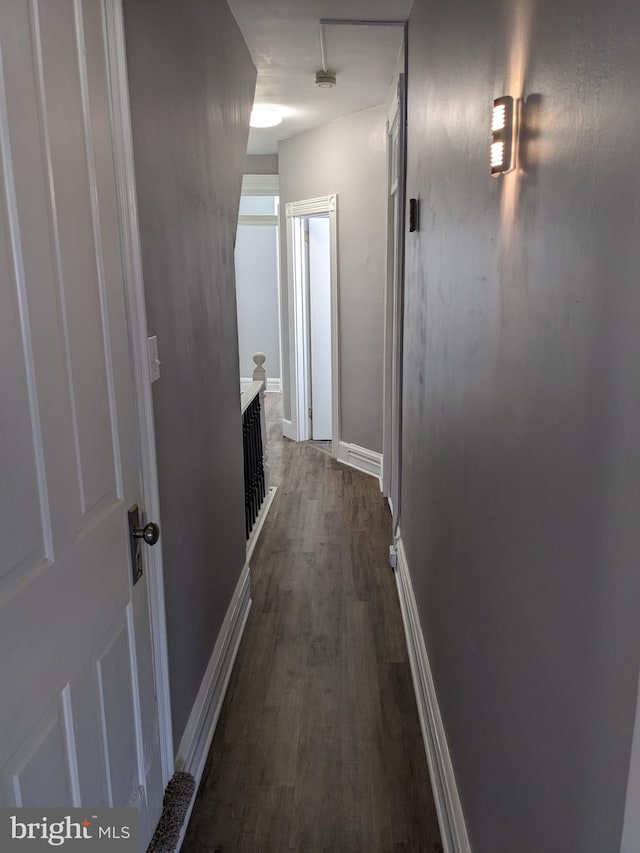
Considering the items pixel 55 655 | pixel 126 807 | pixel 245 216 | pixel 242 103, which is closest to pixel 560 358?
pixel 55 655

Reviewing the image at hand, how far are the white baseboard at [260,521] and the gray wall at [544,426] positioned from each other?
1907mm

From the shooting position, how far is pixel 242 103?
2.83 m

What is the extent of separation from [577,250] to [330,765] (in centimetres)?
180

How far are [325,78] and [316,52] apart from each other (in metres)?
0.40

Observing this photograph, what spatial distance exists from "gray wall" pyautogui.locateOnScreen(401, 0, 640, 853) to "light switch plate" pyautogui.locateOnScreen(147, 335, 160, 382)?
76 cm

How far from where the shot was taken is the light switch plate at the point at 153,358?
1502 mm

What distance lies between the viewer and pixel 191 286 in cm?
194

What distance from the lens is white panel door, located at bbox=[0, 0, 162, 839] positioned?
0.84m

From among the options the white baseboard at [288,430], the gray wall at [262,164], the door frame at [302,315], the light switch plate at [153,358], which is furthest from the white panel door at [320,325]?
the light switch plate at [153,358]

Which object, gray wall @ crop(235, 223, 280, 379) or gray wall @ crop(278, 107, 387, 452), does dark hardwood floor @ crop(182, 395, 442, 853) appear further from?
gray wall @ crop(235, 223, 280, 379)

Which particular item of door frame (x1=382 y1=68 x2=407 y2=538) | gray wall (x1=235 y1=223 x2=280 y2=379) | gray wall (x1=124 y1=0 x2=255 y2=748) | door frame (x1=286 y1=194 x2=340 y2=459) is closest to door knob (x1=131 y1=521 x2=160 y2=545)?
gray wall (x1=124 y1=0 x2=255 y2=748)

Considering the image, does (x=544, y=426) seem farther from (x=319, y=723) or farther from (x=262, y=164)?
(x=262, y=164)

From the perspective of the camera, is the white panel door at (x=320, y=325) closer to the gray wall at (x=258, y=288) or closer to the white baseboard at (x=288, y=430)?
the white baseboard at (x=288, y=430)

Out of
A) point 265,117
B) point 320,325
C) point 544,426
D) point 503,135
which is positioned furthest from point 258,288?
point 544,426
